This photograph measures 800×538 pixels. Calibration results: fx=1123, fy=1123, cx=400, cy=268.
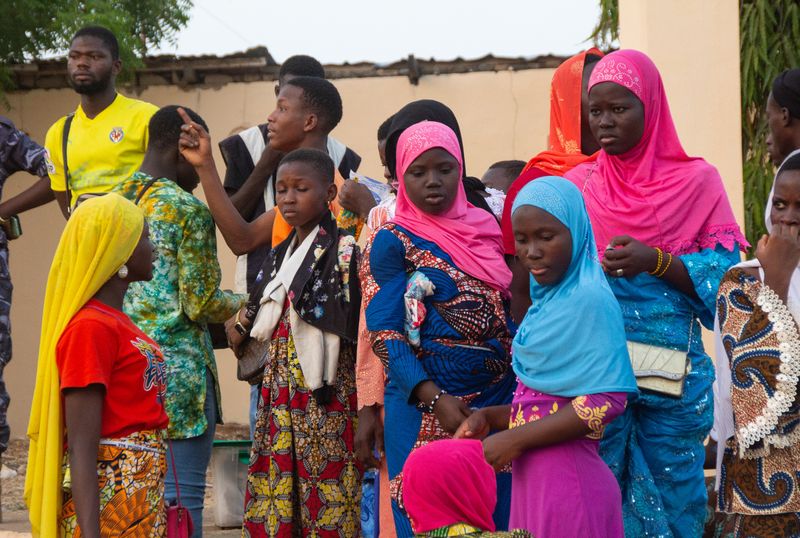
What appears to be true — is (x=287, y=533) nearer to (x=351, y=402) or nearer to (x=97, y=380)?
(x=351, y=402)

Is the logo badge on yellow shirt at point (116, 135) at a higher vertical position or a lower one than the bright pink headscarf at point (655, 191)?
higher

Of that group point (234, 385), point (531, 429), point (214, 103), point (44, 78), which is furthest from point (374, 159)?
point (531, 429)

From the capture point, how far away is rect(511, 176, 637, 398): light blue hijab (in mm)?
3758

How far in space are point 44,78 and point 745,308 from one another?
10292 millimetres

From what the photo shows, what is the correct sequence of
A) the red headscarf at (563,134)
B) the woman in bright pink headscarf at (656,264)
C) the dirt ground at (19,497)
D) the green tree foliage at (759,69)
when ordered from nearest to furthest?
the woman in bright pink headscarf at (656,264) < the red headscarf at (563,134) < the dirt ground at (19,497) < the green tree foliage at (759,69)

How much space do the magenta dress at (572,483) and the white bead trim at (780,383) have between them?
24.2 inches

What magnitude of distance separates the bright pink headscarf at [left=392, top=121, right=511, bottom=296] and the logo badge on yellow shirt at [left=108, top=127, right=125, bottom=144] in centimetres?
205

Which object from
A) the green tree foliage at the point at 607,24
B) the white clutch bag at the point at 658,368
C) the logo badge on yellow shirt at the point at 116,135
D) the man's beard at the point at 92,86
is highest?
the green tree foliage at the point at 607,24

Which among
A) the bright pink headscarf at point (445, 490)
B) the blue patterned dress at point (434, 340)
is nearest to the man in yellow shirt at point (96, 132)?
the blue patterned dress at point (434, 340)

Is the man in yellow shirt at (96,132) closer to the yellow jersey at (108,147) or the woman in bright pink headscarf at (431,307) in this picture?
the yellow jersey at (108,147)

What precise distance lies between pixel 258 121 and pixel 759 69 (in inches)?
240

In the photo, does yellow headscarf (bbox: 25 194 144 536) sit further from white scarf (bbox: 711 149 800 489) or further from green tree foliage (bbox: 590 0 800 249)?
green tree foliage (bbox: 590 0 800 249)

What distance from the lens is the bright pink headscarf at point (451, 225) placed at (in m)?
4.58

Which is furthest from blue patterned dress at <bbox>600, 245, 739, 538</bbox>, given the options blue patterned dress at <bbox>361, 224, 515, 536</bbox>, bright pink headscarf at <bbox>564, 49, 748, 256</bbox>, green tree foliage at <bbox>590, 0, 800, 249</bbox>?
green tree foliage at <bbox>590, 0, 800, 249</bbox>
